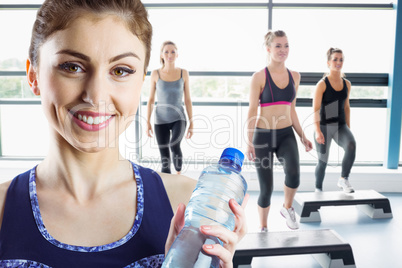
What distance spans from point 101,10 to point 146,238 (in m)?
0.55

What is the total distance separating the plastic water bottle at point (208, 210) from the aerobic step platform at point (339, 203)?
352 cm

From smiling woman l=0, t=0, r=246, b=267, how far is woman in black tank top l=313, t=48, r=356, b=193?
3.70 meters

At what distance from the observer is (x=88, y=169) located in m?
0.96

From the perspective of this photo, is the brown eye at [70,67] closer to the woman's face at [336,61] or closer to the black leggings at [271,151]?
the black leggings at [271,151]

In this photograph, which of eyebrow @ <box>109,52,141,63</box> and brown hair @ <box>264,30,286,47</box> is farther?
brown hair @ <box>264,30,286,47</box>

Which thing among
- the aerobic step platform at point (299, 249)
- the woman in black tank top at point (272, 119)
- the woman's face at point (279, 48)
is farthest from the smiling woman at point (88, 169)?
the woman's face at point (279, 48)

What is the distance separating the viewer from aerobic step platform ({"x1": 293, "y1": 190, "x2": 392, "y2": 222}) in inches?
170

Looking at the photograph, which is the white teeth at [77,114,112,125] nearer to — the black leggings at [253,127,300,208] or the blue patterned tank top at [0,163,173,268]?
the blue patterned tank top at [0,163,173,268]

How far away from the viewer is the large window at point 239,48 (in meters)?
5.46

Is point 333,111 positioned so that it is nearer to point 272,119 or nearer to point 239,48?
point 272,119

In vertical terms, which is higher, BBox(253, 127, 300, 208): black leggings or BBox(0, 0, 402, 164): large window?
BBox(0, 0, 402, 164): large window

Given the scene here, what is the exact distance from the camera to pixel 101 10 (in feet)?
2.74

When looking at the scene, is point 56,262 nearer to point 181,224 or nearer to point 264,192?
point 181,224

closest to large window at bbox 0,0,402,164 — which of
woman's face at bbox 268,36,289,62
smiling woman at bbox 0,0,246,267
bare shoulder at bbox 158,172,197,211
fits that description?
woman's face at bbox 268,36,289,62
